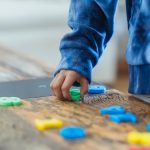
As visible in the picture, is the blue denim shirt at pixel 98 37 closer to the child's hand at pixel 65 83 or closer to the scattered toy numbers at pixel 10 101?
the child's hand at pixel 65 83

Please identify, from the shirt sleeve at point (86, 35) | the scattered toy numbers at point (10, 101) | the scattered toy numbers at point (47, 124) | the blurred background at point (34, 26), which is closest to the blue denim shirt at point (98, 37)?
the shirt sleeve at point (86, 35)

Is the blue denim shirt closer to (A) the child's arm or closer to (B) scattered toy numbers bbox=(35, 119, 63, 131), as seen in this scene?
(A) the child's arm

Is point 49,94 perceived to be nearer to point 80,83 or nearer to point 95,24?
point 80,83

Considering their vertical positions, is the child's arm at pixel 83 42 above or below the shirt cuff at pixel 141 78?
above

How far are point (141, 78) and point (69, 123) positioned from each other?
0.36 metres

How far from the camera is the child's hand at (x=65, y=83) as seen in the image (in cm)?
88

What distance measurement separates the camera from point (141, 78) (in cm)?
102

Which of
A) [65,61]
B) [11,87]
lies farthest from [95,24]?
[11,87]

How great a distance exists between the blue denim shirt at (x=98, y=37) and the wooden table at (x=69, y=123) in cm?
8

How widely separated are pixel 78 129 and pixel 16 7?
2147mm

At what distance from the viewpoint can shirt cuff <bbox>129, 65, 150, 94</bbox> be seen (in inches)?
39.7

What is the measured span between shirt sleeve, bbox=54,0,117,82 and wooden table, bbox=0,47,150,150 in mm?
75

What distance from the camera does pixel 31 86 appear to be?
3.45ft

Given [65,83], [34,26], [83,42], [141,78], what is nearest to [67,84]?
[65,83]
